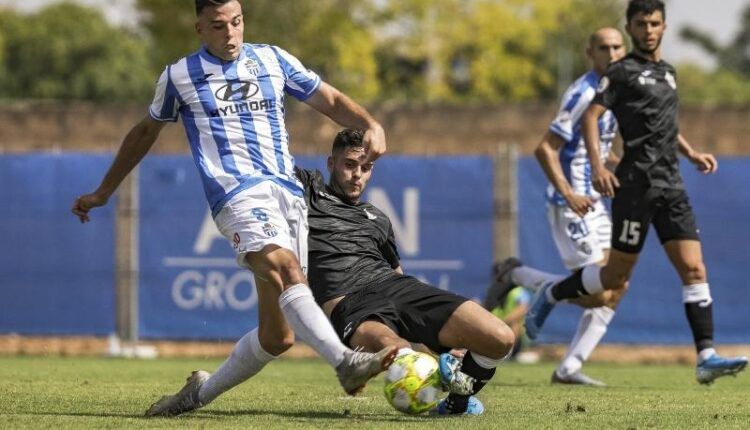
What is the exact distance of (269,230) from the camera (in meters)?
7.22

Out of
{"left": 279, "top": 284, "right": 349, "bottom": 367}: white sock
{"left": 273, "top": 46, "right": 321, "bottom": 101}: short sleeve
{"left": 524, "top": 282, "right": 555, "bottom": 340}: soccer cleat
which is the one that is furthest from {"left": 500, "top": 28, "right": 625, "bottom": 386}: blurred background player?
{"left": 279, "top": 284, "right": 349, "bottom": 367}: white sock

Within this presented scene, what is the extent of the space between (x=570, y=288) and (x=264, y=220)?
4.20 metres

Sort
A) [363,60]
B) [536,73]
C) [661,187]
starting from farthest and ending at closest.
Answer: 1. [536,73]
2. [363,60]
3. [661,187]

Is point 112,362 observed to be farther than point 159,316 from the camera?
No

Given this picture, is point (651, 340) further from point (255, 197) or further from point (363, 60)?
point (363, 60)

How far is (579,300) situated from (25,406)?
15.1 feet

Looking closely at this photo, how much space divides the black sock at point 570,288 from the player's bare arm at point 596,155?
3.36ft

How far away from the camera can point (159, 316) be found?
1584 centimetres

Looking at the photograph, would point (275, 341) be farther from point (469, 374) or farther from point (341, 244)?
point (469, 374)

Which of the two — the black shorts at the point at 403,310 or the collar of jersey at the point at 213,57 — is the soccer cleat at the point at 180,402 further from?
the collar of jersey at the point at 213,57

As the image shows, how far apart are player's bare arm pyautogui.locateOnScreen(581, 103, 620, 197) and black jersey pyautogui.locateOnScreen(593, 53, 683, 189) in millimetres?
84

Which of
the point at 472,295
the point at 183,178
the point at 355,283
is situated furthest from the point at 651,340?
the point at 355,283

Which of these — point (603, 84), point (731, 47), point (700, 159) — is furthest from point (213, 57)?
point (731, 47)

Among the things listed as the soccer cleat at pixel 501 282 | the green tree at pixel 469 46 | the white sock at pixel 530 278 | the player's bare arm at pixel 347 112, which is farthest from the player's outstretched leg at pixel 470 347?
the green tree at pixel 469 46
